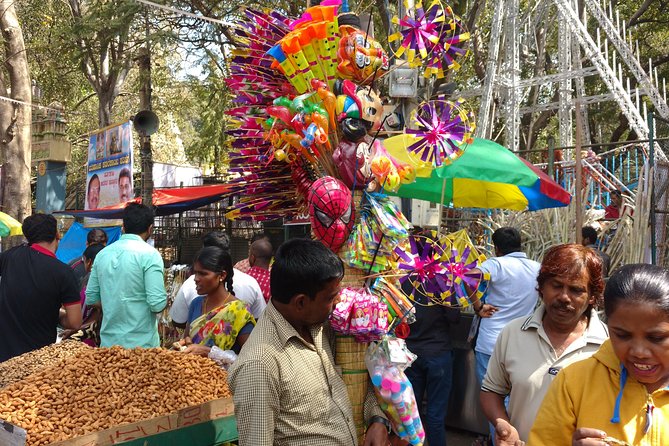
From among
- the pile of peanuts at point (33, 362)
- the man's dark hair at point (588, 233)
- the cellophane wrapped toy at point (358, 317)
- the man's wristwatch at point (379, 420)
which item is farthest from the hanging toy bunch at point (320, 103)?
the man's dark hair at point (588, 233)

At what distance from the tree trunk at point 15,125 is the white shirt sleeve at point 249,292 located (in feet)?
29.5

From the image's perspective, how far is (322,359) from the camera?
6.95 feet

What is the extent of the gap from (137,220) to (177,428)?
175 cm

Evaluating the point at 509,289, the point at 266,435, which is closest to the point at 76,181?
the point at 509,289

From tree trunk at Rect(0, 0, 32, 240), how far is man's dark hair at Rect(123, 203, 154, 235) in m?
8.45

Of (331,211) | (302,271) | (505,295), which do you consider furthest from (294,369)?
(505,295)

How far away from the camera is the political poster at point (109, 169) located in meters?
10.8

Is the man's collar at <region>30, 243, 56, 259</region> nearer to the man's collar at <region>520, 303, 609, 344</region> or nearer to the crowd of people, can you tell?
the crowd of people

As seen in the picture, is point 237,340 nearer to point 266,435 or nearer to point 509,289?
point 266,435

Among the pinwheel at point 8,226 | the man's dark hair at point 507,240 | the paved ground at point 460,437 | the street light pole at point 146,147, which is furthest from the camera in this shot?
the street light pole at point 146,147

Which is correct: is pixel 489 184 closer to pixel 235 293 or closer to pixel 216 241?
pixel 216 241

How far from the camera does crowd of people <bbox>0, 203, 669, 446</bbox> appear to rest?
161 centimetres

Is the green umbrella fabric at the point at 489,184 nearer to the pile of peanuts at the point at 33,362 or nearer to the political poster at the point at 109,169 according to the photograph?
the pile of peanuts at the point at 33,362

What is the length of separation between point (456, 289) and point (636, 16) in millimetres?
15206
